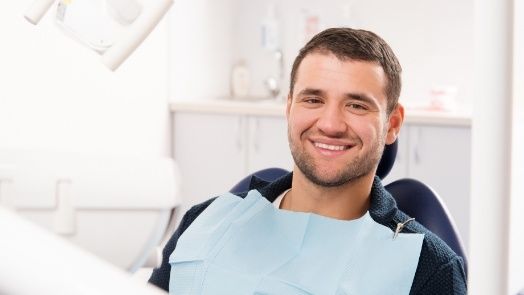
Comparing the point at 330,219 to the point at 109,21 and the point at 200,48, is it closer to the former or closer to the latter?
the point at 109,21

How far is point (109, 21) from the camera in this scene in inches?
32.6

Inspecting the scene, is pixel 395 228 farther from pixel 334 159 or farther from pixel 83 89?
pixel 83 89

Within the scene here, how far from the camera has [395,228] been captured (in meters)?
1.15

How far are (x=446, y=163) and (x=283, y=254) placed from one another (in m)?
1.58

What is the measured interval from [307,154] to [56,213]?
582mm

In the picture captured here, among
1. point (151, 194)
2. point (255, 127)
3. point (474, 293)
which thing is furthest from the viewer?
point (255, 127)

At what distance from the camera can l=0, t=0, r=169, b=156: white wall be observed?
2.50 meters

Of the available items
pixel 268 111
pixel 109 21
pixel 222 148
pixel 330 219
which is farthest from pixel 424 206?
pixel 222 148

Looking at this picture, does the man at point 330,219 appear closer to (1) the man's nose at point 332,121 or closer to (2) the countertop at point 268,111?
(1) the man's nose at point 332,121

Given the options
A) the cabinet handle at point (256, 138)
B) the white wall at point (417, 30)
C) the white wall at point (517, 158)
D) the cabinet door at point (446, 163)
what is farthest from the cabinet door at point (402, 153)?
the white wall at point (517, 158)

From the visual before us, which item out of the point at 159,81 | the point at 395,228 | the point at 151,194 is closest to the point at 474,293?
the point at 151,194

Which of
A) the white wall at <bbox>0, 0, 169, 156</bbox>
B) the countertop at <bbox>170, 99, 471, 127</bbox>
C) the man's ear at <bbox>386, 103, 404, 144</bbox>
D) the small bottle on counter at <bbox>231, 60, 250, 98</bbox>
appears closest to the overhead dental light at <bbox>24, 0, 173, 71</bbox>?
the man's ear at <bbox>386, 103, 404, 144</bbox>

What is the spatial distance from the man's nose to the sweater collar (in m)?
0.11

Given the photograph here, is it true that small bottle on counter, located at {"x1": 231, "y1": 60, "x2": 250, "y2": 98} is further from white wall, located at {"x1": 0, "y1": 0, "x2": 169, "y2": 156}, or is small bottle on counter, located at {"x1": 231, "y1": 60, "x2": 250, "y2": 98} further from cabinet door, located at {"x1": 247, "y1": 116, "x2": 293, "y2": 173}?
cabinet door, located at {"x1": 247, "y1": 116, "x2": 293, "y2": 173}
